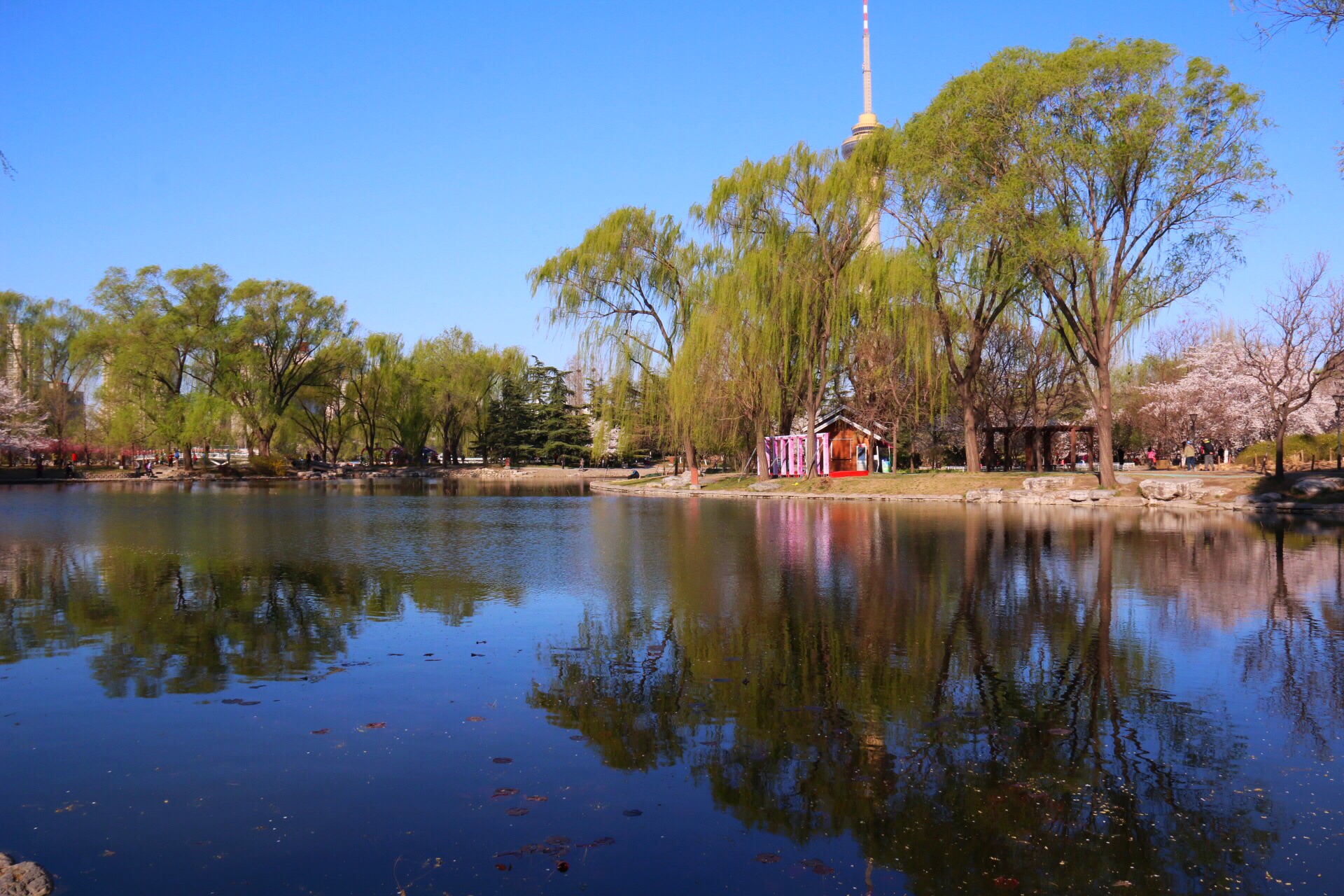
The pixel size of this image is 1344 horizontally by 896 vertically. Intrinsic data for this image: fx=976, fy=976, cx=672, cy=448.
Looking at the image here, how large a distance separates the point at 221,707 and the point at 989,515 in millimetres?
23651

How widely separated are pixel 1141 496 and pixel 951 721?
27.7 m

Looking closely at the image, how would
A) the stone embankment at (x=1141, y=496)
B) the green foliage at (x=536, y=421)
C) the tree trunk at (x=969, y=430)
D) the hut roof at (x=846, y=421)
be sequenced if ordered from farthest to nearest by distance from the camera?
the green foliage at (x=536, y=421) → the hut roof at (x=846, y=421) → the tree trunk at (x=969, y=430) → the stone embankment at (x=1141, y=496)

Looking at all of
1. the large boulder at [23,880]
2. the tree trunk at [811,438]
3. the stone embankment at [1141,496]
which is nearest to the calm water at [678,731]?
the large boulder at [23,880]

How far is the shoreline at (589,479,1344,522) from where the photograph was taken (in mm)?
27906

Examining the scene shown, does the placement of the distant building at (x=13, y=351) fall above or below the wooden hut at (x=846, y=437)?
above

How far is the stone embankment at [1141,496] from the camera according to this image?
1109 inches

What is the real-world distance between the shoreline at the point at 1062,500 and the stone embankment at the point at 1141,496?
0.02 meters

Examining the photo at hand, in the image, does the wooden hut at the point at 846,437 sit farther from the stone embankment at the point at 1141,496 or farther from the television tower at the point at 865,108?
the television tower at the point at 865,108

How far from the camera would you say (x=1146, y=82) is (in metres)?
29.6

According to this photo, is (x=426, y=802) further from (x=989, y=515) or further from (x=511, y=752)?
(x=989, y=515)

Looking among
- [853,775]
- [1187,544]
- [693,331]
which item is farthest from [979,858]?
[693,331]

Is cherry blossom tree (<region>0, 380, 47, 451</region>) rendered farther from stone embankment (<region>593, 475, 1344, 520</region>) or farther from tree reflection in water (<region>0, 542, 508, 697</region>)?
tree reflection in water (<region>0, 542, 508, 697</region>)

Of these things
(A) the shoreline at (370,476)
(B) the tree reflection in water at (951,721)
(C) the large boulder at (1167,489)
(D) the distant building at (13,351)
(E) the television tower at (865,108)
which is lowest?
(B) the tree reflection in water at (951,721)

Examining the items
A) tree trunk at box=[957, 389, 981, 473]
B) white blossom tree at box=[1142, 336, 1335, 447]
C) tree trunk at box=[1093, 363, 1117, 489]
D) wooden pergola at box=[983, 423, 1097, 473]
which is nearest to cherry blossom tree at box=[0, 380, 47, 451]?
tree trunk at box=[957, 389, 981, 473]
